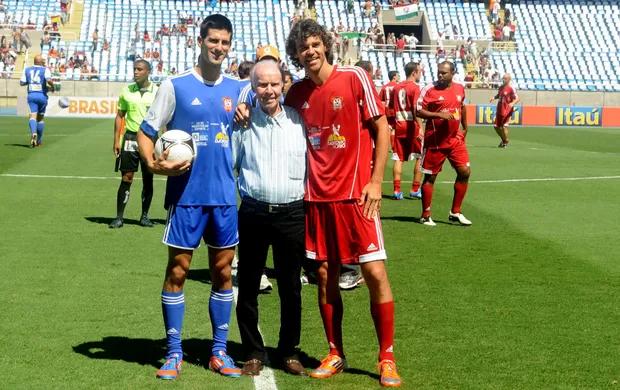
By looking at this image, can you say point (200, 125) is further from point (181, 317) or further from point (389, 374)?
→ point (389, 374)

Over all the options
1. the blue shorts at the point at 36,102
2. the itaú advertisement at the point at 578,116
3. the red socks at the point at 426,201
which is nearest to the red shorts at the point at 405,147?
the red socks at the point at 426,201

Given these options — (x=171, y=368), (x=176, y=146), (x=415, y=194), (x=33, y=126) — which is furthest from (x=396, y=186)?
(x=33, y=126)

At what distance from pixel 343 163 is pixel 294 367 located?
131 cm

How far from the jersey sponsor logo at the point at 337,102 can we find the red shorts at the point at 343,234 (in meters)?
0.57

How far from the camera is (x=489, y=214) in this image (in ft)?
48.9

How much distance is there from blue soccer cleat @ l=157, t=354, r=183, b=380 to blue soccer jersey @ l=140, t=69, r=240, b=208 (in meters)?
0.95

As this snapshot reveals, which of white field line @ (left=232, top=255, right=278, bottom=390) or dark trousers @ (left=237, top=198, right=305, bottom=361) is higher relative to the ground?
dark trousers @ (left=237, top=198, right=305, bottom=361)

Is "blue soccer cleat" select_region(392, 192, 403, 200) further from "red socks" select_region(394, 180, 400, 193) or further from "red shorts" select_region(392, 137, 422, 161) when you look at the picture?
"red shorts" select_region(392, 137, 422, 161)

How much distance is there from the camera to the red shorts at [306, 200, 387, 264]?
637 cm

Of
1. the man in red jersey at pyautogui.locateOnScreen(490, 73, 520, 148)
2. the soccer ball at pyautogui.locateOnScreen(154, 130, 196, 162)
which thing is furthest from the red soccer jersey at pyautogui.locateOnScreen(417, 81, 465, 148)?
the man in red jersey at pyautogui.locateOnScreen(490, 73, 520, 148)

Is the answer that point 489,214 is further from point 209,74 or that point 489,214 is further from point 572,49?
point 572,49

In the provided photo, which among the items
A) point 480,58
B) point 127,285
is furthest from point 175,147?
point 480,58

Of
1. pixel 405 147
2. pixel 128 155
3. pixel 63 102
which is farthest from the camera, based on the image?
pixel 63 102

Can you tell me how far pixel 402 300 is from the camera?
28.9ft
